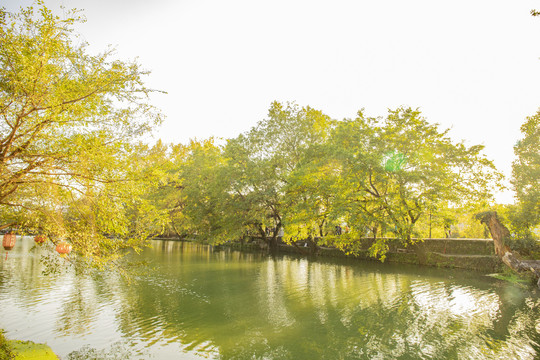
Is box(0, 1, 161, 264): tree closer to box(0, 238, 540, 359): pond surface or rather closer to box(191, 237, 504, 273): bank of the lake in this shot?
box(0, 238, 540, 359): pond surface

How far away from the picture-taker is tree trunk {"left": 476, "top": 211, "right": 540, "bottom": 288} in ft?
58.7

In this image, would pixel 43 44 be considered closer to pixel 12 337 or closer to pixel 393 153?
pixel 12 337

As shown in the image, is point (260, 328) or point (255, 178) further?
point (255, 178)

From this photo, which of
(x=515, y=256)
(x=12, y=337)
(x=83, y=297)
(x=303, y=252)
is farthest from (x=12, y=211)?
(x=303, y=252)

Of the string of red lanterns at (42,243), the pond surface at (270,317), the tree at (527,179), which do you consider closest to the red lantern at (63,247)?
the string of red lanterns at (42,243)

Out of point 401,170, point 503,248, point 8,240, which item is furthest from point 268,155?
point 8,240

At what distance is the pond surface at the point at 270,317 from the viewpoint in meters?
8.01

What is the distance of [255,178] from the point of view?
27.9m

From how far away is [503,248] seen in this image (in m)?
20.3

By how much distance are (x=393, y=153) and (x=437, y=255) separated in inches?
396

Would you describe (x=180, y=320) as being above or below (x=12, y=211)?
below

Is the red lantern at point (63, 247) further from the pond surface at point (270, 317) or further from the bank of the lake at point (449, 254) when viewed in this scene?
the bank of the lake at point (449, 254)

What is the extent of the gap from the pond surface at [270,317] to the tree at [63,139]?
261 centimetres

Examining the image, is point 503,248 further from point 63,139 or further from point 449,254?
point 63,139
